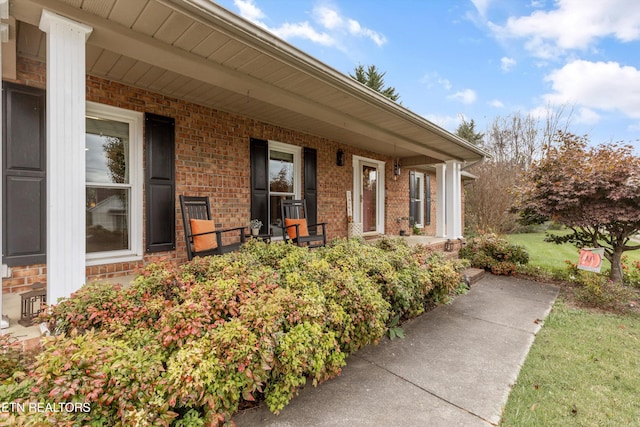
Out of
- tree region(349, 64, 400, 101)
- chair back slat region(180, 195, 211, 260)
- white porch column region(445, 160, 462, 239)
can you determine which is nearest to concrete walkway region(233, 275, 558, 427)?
chair back slat region(180, 195, 211, 260)

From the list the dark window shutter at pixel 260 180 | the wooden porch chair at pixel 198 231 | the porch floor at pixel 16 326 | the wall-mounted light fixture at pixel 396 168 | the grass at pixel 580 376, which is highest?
the wall-mounted light fixture at pixel 396 168

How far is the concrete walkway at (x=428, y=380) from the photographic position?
5.80 feet

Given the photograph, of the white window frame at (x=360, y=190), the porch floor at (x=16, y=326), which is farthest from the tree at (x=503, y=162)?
the porch floor at (x=16, y=326)

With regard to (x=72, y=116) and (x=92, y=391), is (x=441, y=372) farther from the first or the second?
(x=72, y=116)

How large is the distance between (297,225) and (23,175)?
2.86 meters

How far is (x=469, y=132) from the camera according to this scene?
18.2 metres

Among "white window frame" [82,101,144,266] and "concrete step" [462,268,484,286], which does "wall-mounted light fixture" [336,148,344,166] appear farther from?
"white window frame" [82,101,144,266]

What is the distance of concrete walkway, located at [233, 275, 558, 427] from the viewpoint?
1.77 m

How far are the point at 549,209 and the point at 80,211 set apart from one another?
20.4 ft

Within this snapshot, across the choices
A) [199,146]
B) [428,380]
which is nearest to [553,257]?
[428,380]

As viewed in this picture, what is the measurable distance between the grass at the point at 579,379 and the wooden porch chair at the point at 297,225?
287cm

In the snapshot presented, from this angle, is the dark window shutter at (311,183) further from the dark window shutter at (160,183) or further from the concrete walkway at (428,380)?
the concrete walkway at (428,380)

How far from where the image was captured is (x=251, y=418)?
1.76 metres

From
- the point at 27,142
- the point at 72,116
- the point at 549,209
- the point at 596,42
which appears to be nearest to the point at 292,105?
the point at 72,116
